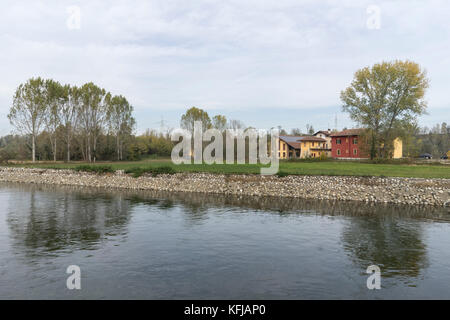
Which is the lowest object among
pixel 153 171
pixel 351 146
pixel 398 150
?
pixel 153 171

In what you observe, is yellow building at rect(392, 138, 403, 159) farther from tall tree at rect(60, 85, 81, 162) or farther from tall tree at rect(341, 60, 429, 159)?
tall tree at rect(60, 85, 81, 162)

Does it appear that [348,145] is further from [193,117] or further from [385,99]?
[193,117]

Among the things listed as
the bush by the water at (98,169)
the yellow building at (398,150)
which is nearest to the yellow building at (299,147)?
the yellow building at (398,150)

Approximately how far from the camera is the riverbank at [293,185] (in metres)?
25.8

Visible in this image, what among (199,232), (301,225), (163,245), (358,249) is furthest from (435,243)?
(163,245)

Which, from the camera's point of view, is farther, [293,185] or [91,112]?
[91,112]

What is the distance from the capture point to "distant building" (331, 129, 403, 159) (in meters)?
61.9

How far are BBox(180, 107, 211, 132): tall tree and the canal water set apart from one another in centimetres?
5092

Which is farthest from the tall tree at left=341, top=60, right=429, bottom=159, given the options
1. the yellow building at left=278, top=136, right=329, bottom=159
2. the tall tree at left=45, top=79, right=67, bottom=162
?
the tall tree at left=45, top=79, right=67, bottom=162

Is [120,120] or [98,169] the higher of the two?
[120,120]

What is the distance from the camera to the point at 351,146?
67250mm

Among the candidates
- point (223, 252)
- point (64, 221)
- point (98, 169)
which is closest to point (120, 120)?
point (98, 169)

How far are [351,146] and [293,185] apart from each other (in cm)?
4267
